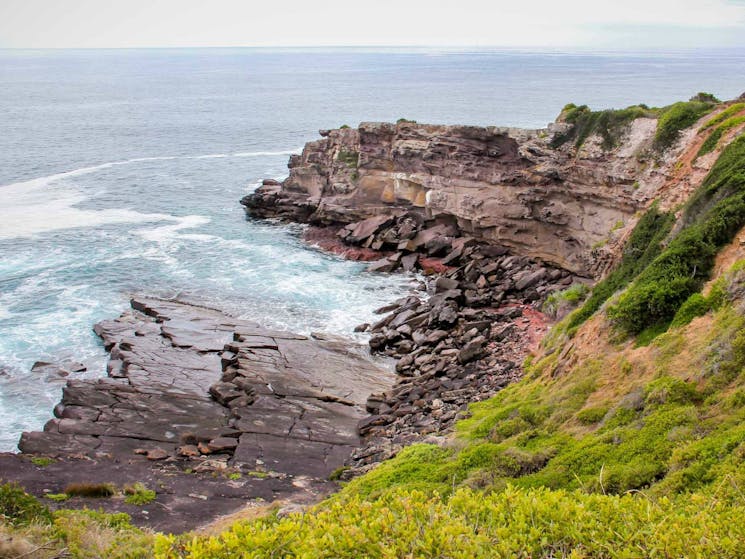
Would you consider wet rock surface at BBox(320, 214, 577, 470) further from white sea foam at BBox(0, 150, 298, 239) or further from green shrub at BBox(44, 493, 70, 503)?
white sea foam at BBox(0, 150, 298, 239)

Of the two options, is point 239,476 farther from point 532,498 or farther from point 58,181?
point 58,181

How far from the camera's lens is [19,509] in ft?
57.0

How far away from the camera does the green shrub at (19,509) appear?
16772 millimetres

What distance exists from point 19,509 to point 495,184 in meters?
41.5

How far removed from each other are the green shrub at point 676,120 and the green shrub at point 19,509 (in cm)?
3717

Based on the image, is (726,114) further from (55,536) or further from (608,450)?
(55,536)

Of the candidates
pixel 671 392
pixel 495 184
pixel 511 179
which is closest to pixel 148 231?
pixel 495 184

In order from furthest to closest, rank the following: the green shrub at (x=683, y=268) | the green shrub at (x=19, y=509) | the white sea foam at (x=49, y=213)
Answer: the white sea foam at (x=49, y=213)
the green shrub at (x=683, y=268)
the green shrub at (x=19, y=509)

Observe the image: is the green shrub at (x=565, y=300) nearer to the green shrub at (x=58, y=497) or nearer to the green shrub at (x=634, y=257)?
the green shrub at (x=634, y=257)

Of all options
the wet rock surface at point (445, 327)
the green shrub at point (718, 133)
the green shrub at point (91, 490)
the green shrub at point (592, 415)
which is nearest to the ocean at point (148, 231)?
the wet rock surface at point (445, 327)

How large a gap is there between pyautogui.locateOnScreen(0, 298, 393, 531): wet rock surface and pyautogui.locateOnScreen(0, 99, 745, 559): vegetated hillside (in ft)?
16.9

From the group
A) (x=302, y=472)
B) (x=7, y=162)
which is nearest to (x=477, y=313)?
(x=302, y=472)

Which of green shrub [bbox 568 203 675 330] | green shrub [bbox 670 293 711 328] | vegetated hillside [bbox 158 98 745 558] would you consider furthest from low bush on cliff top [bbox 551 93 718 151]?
green shrub [bbox 670 293 711 328]

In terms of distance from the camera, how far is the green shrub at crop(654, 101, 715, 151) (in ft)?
130
